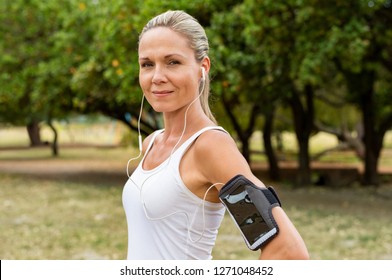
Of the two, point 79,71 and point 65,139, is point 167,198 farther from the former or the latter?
point 65,139

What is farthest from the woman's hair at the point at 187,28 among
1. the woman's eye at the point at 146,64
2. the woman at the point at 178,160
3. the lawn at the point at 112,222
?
the lawn at the point at 112,222

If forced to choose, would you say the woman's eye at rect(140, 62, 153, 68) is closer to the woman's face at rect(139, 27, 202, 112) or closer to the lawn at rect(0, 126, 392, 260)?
the woman's face at rect(139, 27, 202, 112)

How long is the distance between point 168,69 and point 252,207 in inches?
22.1

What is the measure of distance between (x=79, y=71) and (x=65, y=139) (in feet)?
143

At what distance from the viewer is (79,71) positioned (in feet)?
53.3

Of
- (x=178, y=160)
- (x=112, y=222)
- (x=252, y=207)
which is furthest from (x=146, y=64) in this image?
(x=112, y=222)

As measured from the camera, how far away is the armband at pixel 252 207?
5.82ft

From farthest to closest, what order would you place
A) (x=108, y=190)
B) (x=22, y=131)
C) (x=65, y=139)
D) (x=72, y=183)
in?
(x=22, y=131) → (x=65, y=139) → (x=72, y=183) → (x=108, y=190)

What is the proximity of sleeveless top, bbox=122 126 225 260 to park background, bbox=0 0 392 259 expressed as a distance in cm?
681

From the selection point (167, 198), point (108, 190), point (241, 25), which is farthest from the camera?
point (108, 190)

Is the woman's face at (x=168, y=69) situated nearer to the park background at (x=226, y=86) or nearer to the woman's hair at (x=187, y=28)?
the woman's hair at (x=187, y=28)

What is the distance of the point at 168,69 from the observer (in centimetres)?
204

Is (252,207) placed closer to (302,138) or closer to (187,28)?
(187,28)
